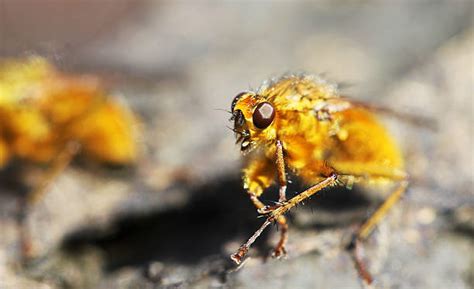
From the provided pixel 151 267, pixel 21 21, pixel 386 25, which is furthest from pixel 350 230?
pixel 21 21

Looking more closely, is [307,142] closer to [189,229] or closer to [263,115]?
[263,115]

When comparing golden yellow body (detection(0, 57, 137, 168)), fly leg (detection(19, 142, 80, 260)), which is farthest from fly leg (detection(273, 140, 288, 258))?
golden yellow body (detection(0, 57, 137, 168))

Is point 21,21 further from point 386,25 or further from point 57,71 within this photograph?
point 386,25

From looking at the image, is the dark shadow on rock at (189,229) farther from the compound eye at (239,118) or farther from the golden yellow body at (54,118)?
the golden yellow body at (54,118)

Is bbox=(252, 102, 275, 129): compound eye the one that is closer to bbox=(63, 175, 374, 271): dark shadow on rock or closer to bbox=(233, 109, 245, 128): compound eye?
bbox=(233, 109, 245, 128): compound eye

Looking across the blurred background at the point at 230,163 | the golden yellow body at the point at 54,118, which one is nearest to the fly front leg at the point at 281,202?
the blurred background at the point at 230,163

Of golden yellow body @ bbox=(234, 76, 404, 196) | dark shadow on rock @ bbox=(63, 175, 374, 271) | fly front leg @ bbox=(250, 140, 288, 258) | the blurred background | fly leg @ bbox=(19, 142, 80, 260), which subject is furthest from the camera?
fly leg @ bbox=(19, 142, 80, 260)
